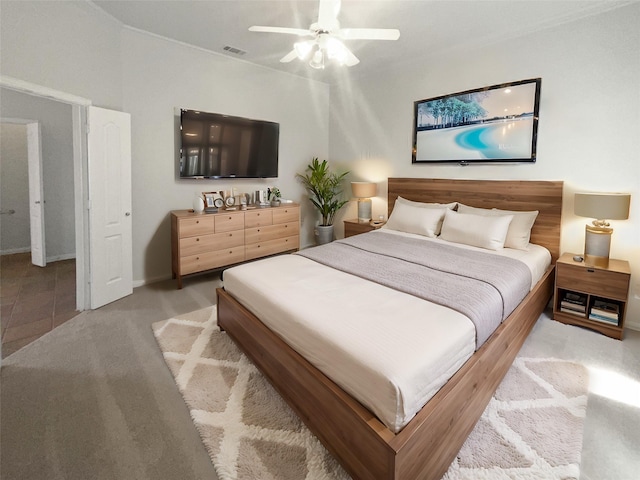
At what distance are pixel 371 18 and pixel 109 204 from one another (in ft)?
10.7

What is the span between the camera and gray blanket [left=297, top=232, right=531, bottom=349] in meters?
2.02

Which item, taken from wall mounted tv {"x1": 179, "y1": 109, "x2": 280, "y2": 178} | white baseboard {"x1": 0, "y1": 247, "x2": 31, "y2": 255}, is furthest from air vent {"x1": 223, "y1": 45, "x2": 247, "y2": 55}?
white baseboard {"x1": 0, "y1": 247, "x2": 31, "y2": 255}

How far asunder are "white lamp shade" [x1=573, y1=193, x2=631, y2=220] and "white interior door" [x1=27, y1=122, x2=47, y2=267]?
6637 mm

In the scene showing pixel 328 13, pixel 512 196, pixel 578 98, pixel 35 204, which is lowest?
pixel 35 204

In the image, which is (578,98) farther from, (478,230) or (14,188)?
(14,188)

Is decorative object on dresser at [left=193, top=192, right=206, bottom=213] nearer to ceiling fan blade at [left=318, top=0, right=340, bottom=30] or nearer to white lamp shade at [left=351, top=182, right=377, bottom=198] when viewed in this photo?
white lamp shade at [left=351, top=182, right=377, bottom=198]

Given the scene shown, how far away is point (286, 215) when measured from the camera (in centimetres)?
493

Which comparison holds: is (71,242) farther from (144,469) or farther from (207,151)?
(144,469)

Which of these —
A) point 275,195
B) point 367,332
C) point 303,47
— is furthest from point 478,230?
point 275,195

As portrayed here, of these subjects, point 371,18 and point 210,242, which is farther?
point 210,242

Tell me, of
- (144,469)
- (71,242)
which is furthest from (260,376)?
(71,242)

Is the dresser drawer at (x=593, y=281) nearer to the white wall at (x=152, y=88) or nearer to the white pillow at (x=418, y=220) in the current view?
the white pillow at (x=418, y=220)

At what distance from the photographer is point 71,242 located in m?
5.27

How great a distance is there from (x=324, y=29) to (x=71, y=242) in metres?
5.26
